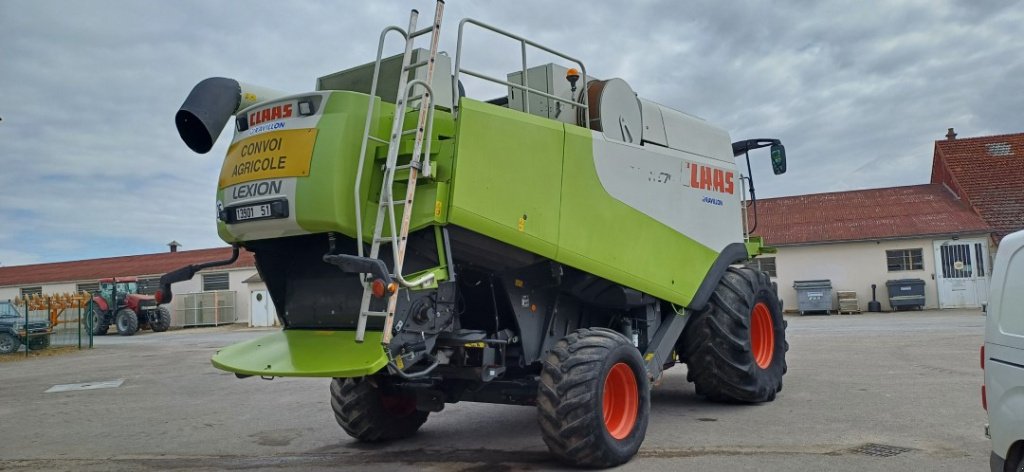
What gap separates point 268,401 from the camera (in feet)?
34.9

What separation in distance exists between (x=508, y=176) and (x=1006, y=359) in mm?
3287

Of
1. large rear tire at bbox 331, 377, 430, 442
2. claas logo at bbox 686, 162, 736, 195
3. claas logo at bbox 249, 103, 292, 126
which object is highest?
claas logo at bbox 249, 103, 292, 126

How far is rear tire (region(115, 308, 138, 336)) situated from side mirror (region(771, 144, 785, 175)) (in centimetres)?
2999

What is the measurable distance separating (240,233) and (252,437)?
10.5 feet

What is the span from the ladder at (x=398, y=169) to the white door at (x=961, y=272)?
26339mm

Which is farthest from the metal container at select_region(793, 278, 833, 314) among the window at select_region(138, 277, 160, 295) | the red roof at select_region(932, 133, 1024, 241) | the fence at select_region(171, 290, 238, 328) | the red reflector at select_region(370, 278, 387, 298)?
the window at select_region(138, 277, 160, 295)

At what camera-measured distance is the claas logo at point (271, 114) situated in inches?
223

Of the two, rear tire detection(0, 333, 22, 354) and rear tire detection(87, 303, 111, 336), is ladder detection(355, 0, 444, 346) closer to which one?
rear tire detection(0, 333, 22, 354)

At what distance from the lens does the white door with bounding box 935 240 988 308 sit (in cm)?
2622

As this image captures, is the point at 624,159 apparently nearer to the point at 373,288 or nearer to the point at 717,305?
the point at 717,305

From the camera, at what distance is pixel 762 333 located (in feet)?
30.0

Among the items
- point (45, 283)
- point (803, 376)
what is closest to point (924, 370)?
point (803, 376)

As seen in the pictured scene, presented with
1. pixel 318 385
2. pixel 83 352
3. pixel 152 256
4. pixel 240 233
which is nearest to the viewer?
pixel 240 233

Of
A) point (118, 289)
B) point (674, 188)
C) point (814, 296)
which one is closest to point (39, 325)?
point (118, 289)
